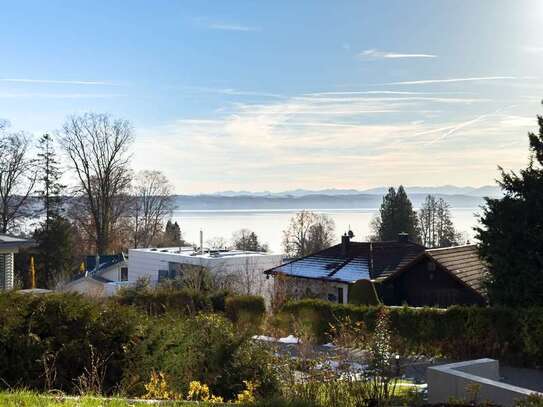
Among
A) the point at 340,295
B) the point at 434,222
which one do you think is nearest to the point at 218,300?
the point at 340,295

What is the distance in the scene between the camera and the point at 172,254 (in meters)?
32.3

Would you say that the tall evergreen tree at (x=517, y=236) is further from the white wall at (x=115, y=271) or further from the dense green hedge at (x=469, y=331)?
the white wall at (x=115, y=271)

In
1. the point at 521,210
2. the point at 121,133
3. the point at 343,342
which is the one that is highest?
the point at 121,133

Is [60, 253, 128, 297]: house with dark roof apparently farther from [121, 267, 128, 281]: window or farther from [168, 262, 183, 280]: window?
[168, 262, 183, 280]: window

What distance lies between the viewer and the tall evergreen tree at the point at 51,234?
35.3 metres

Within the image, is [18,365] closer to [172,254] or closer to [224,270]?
[224,270]

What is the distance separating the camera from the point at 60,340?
23.1 feet

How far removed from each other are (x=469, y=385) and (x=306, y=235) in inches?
2104

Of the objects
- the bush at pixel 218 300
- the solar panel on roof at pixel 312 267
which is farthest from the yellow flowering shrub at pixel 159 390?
the solar panel on roof at pixel 312 267

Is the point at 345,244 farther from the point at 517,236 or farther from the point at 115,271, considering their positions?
the point at 115,271

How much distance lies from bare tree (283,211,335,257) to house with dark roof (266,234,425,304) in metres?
27.1

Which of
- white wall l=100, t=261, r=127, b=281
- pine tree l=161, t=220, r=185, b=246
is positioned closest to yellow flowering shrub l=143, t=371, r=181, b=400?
white wall l=100, t=261, r=127, b=281

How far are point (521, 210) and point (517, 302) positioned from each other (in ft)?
7.48

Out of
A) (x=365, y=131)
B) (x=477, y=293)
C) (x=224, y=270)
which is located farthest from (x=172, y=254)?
(x=477, y=293)
